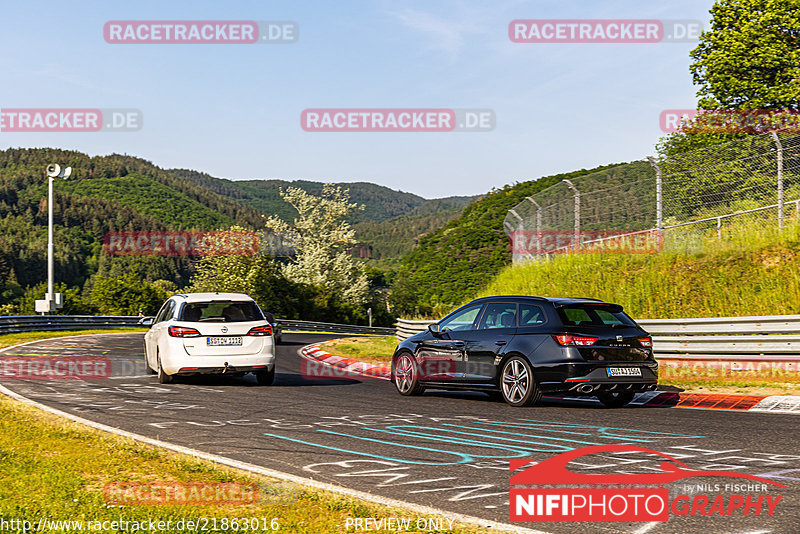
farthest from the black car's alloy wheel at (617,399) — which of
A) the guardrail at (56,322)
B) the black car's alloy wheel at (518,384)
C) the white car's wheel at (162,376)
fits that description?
the guardrail at (56,322)

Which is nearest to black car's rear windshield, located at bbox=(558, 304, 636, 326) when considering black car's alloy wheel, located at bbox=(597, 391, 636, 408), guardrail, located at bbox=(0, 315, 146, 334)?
black car's alloy wheel, located at bbox=(597, 391, 636, 408)

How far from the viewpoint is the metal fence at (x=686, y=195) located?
1727cm

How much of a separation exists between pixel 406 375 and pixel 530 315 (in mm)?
2626

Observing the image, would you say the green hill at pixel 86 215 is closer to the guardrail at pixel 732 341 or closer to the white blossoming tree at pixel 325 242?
the white blossoming tree at pixel 325 242

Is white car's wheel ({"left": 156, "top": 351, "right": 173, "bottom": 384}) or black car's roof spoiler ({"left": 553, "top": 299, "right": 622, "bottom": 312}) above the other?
black car's roof spoiler ({"left": 553, "top": 299, "right": 622, "bottom": 312})

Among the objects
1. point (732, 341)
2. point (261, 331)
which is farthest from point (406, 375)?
point (732, 341)

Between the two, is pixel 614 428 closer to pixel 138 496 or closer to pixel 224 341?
pixel 138 496

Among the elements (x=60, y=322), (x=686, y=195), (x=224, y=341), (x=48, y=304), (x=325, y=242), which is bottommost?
(x=60, y=322)

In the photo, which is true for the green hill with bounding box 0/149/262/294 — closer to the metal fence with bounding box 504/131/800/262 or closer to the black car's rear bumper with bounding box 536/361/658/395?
the metal fence with bounding box 504/131/800/262

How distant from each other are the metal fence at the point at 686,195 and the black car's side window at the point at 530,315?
8.44 m

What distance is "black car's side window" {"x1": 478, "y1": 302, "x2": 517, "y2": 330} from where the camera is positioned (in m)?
11.8

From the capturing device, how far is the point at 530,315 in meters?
11.5

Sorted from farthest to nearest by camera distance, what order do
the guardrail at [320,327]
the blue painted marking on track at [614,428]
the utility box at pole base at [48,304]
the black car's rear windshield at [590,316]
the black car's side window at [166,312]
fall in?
the guardrail at [320,327] → the utility box at pole base at [48,304] → the black car's side window at [166,312] → the black car's rear windshield at [590,316] → the blue painted marking on track at [614,428]

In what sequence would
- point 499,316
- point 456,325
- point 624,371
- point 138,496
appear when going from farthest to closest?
1. point 456,325
2. point 499,316
3. point 624,371
4. point 138,496
